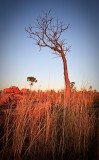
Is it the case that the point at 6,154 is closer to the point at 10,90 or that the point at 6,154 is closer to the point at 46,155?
the point at 46,155

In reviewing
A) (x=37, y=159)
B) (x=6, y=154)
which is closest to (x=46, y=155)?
(x=37, y=159)

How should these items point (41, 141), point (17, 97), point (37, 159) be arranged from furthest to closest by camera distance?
point (17, 97) → point (41, 141) → point (37, 159)

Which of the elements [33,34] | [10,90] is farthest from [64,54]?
[10,90]

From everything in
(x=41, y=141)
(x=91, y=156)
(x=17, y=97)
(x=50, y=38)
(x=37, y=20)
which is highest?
(x=37, y=20)

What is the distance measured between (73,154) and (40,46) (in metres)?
6.91

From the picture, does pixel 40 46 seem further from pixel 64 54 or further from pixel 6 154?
pixel 6 154

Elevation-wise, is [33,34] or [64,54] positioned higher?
[33,34]

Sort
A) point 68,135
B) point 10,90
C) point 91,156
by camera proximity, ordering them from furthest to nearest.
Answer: point 10,90 < point 68,135 < point 91,156

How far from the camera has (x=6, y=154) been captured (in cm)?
144

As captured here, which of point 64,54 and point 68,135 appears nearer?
point 68,135

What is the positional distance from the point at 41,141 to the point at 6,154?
0.52 meters

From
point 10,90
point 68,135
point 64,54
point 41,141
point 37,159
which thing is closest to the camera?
point 37,159

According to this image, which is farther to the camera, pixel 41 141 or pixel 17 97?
pixel 17 97

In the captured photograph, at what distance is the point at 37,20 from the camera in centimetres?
725
